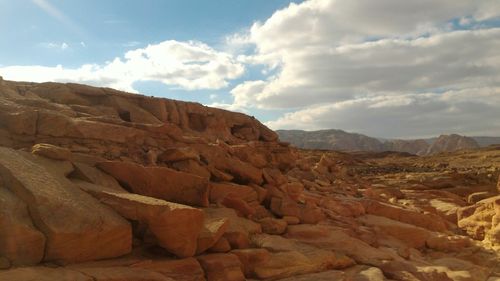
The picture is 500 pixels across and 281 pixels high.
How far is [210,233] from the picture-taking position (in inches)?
371

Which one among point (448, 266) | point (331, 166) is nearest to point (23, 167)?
point (448, 266)

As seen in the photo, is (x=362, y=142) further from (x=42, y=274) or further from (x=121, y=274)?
(x=42, y=274)

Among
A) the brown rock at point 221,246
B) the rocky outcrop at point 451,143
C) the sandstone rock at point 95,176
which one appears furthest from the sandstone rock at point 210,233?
the rocky outcrop at point 451,143

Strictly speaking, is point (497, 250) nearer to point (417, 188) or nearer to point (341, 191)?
point (341, 191)

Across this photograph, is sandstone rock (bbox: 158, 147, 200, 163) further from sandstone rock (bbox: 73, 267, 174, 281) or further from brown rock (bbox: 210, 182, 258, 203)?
sandstone rock (bbox: 73, 267, 174, 281)

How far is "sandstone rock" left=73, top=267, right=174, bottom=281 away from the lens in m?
6.98

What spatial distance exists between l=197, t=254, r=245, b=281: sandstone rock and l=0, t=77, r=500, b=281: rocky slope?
0.9 inches

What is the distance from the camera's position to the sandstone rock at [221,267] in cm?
895

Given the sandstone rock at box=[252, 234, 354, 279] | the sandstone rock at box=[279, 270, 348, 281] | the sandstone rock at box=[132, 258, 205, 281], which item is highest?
the sandstone rock at box=[132, 258, 205, 281]

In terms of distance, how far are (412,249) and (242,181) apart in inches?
237

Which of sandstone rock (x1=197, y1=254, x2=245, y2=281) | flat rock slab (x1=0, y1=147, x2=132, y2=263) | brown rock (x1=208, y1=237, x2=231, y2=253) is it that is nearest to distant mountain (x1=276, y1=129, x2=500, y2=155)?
brown rock (x1=208, y1=237, x2=231, y2=253)

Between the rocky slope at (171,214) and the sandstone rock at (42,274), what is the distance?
18mm

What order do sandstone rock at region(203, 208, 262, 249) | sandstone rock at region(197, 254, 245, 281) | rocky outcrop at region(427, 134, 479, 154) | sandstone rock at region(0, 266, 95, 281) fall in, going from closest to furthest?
sandstone rock at region(0, 266, 95, 281), sandstone rock at region(197, 254, 245, 281), sandstone rock at region(203, 208, 262, 249), rocky outcrop at region(427, 134, 479, 154)

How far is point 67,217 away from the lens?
23.9 ft
